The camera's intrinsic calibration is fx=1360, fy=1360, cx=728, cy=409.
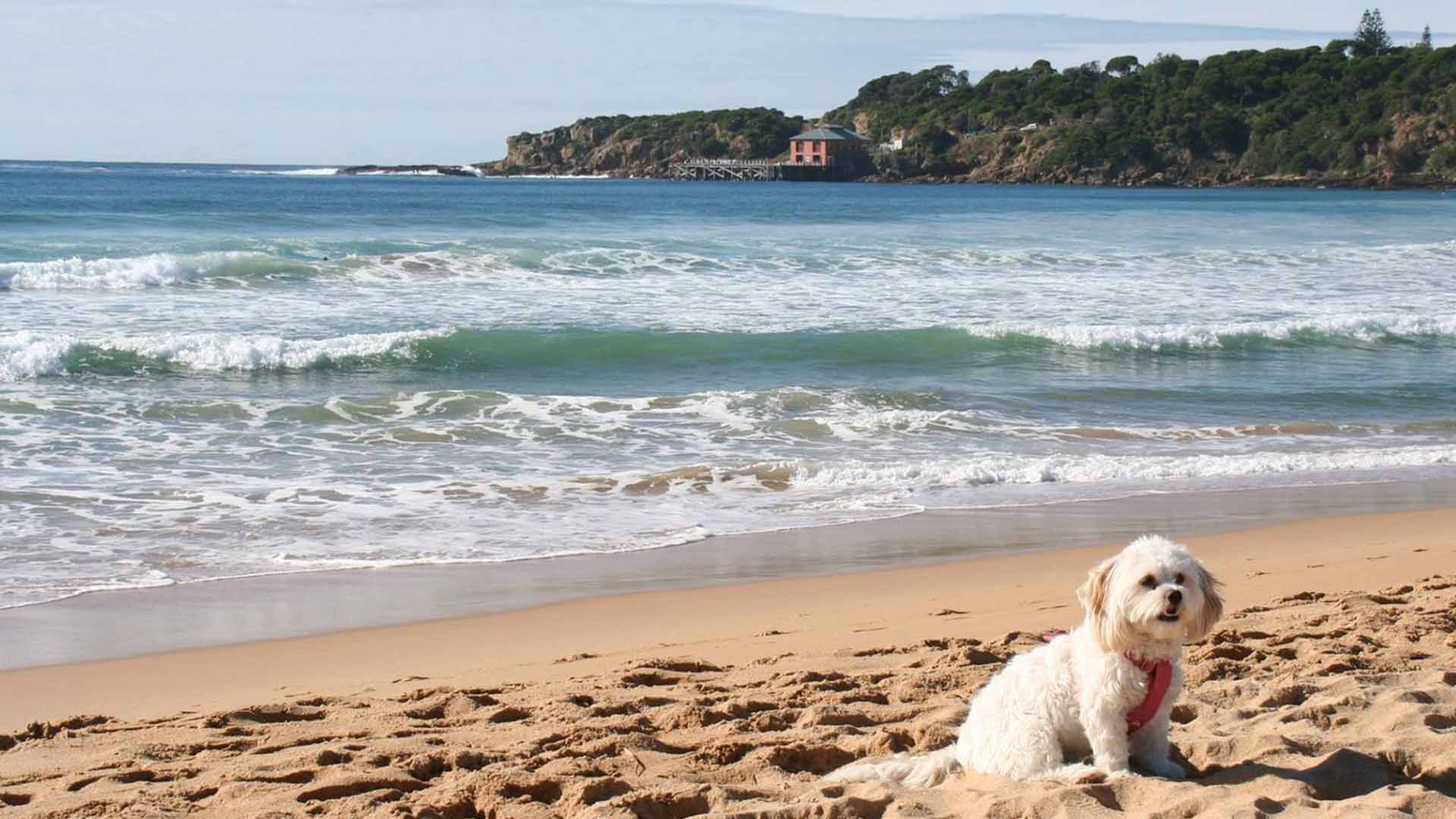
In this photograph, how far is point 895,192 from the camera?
87.6 meters

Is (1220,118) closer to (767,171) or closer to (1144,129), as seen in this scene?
(1144,129)

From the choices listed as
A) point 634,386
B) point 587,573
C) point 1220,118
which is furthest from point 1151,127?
point 587,573

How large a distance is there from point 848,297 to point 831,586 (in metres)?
15.8

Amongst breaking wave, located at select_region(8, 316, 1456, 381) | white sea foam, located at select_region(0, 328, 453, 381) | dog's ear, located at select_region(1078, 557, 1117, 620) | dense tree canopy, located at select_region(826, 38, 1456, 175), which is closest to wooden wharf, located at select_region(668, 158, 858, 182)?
dense tree canopy, located at select_region(826, 38, 1456, 175)

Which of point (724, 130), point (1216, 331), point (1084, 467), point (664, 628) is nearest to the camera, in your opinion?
point (664, 628)

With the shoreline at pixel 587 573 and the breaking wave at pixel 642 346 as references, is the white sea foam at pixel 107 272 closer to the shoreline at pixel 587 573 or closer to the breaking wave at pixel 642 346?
the breaking wave at pixel 642 346

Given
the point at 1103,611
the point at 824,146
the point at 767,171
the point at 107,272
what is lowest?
the point at 1103,611

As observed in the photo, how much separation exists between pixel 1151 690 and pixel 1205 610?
0.32 meters

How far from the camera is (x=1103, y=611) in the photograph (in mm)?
3631

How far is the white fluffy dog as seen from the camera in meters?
3.55

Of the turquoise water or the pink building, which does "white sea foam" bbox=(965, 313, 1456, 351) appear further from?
the pink building

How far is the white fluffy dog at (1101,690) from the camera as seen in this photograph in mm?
3551

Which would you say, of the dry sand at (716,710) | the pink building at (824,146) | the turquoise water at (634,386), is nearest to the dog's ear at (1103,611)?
the dry sand at (716,710)

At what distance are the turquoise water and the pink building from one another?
294ft
